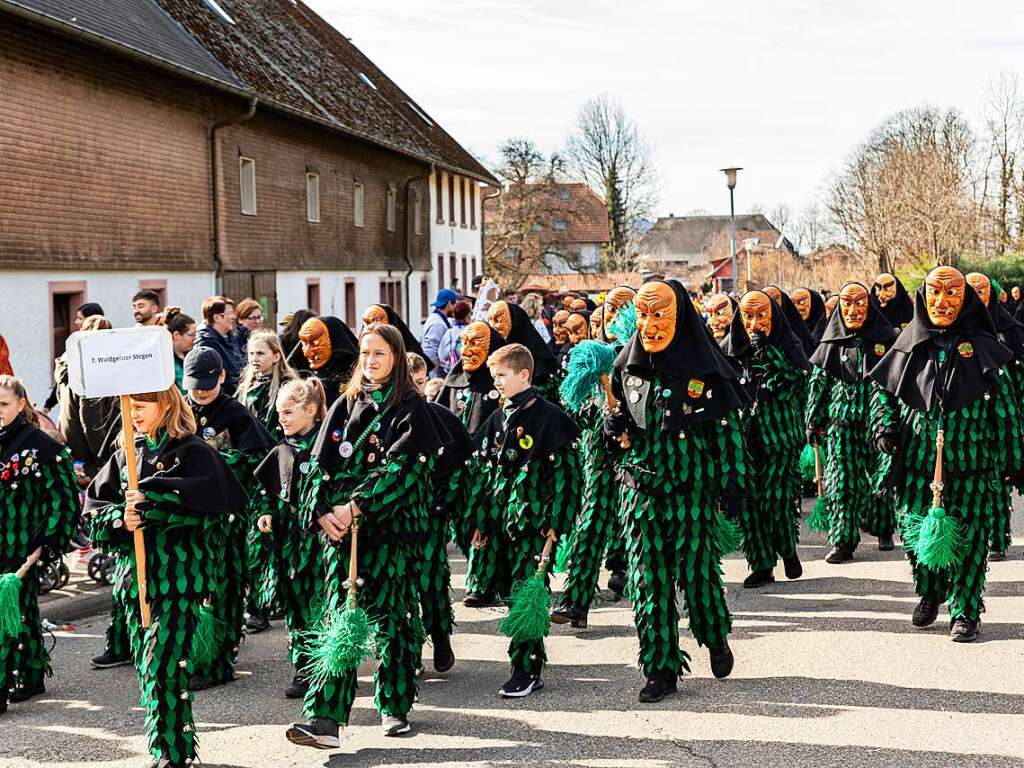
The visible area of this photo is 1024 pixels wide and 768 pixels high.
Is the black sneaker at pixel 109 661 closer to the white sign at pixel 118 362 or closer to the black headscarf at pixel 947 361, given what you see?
the white sign at pixel 118 362

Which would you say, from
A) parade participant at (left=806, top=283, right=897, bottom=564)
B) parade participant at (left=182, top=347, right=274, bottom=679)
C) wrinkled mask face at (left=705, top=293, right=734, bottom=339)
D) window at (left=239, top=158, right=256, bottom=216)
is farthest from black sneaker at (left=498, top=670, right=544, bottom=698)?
window at (left=239, top=158, right=256, bottom=216)

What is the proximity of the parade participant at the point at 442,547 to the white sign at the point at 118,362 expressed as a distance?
1640mm

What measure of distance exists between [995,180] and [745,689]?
40.2 m

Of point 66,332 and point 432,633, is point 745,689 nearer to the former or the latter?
point 432,633

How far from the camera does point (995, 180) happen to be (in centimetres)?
4384

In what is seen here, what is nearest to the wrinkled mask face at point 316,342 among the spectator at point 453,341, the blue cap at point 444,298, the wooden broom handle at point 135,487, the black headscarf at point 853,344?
the wooden broom handle at point 135,487

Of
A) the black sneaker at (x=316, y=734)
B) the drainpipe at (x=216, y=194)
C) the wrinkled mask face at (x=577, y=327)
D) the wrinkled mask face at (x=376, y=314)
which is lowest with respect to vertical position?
the black sneaker at (x=316, y=734)

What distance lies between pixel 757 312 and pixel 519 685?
424 centimetres

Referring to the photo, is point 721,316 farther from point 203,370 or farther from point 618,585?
point 203,370

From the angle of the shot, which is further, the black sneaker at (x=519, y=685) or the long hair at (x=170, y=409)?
the black sneaker at (x=519, y=685)

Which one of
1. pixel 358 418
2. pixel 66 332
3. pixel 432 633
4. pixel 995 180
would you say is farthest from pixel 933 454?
pixel 995 180

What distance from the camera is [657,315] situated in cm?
716

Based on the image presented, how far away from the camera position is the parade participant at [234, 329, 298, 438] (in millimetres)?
8633

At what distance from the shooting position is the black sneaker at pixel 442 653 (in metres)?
7.64
